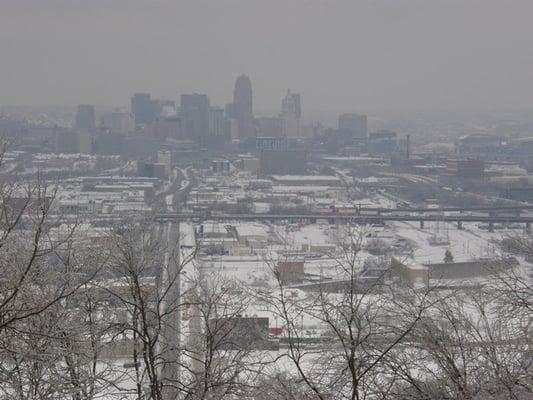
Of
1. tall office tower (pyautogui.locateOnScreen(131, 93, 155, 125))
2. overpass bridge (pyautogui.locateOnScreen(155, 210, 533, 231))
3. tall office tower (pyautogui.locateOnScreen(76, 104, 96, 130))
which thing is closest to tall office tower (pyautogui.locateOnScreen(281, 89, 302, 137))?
tall office tower (pyautogui.locateOnScreen(131, 93, 155, 125))

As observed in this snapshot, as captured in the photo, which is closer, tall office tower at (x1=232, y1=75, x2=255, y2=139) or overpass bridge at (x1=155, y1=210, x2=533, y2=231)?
overpass bridge at (x1=155, y1=210, x2=533, y2=231)

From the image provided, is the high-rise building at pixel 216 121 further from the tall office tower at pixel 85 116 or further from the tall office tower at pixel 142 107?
the tall office tower at pixel 85 116

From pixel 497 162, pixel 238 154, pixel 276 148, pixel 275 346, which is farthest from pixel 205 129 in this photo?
pixel 275 346

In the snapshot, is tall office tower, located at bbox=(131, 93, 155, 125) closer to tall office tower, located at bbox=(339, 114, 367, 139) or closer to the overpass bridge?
tall office tower, located at bbox=(339, 114, 367, 139)

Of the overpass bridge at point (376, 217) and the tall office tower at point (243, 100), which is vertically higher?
the tall office tower at point (243, 100)

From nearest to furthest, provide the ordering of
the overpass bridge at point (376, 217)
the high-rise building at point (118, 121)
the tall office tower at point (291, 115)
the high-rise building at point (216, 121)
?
the overpass bridge at point (376, 217)
the high-rise building at point (118, 121)
the high-rise building at point (216, 121)
the tall office tower at point (291, 115)

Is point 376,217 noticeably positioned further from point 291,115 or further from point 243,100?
point 243,100

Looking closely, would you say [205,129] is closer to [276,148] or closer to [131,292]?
[276,148]

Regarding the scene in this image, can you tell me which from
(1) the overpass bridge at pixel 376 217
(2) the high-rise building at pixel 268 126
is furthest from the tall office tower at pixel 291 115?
(1) the overpass bridge at pixel 376 217
